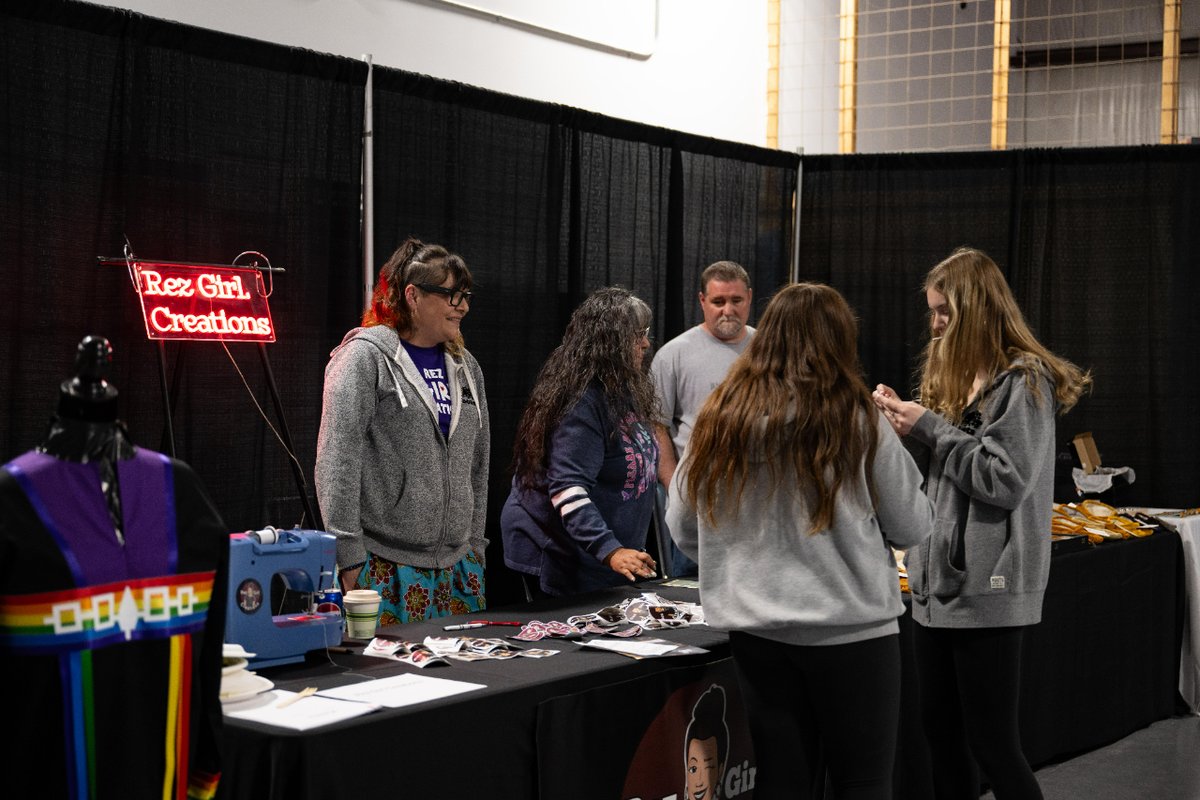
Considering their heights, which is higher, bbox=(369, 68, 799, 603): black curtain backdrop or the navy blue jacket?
bbox=(369, 68, 799, 603): black curtain backdrop

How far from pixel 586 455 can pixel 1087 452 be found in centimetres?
301

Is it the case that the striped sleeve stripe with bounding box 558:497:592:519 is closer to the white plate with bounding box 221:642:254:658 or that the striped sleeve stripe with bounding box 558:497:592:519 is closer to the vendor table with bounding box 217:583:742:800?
the vendor table with bounding box 217:583:742:800

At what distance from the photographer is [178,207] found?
3490 millimetres

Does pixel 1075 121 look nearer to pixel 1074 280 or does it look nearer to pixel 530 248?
pixel 1074 280

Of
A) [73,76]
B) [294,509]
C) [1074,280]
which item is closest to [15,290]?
[73,76]

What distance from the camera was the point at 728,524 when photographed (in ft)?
7.07

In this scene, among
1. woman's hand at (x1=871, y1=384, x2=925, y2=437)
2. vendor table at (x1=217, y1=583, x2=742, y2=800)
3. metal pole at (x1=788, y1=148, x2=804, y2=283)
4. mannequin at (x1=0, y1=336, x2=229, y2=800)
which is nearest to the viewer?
mannequin at (x1=0, y1=336, x2=229, y2=800)

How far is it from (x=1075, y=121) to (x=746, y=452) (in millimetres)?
6266

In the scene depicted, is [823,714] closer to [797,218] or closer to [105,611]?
[105,611]

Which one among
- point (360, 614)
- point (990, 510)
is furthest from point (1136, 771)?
point (360, 614)

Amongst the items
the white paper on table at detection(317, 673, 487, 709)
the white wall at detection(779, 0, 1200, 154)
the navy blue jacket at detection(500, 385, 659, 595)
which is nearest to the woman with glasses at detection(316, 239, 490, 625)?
the navy blue jacket at detection(500, 385, 659, 595)

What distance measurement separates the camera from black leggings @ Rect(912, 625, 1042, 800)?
7.96 ft

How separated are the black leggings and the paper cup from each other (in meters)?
1.11

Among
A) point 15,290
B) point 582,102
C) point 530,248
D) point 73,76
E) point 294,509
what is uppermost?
point 582,102
